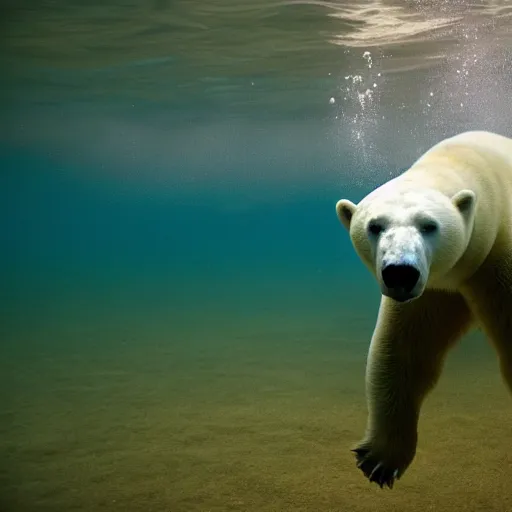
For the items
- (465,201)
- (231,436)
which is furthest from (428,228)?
(231,436)

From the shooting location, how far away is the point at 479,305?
268 cm

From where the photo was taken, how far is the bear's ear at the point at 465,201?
7.66 ft

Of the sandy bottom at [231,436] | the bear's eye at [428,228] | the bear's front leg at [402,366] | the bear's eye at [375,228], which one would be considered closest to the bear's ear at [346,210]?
the bear's eye at [375,228]

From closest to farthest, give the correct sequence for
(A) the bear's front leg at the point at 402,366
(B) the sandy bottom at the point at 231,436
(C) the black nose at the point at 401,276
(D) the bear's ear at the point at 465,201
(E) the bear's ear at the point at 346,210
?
(C) the black nose at the point at 401,276 < (D) the bear's ear at the point at 465,201 < (E) the bear's ear at the point at 346,210 < (A) the bear's front leg at the point at 402,366 < (B) the sandy bottom at the point at 231,436

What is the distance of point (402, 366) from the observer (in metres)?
2.90

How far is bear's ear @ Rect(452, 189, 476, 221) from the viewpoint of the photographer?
233cm

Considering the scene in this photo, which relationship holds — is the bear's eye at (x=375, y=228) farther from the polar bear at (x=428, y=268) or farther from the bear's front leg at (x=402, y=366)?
the bear's front leg at (x=402, y=366)

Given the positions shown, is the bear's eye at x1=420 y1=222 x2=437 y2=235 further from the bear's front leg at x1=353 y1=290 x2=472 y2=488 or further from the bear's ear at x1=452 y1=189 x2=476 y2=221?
the bear's front leg at x1=353 y1=290 x2=472 y2=488

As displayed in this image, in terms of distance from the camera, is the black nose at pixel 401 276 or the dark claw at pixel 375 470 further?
the dark claw at pixel 375 470

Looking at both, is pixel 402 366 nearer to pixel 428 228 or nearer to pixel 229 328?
pixel 428 228

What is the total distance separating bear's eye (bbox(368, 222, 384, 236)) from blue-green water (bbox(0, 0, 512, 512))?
2.85m

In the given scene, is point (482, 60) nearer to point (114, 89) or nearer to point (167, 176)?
point (114, 89)

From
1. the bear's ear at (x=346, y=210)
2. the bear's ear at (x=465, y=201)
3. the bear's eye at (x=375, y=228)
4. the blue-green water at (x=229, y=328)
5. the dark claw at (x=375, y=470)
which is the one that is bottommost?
the blue-green water at (x=229, y=328)

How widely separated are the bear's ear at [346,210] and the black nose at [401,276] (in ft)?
1.58
